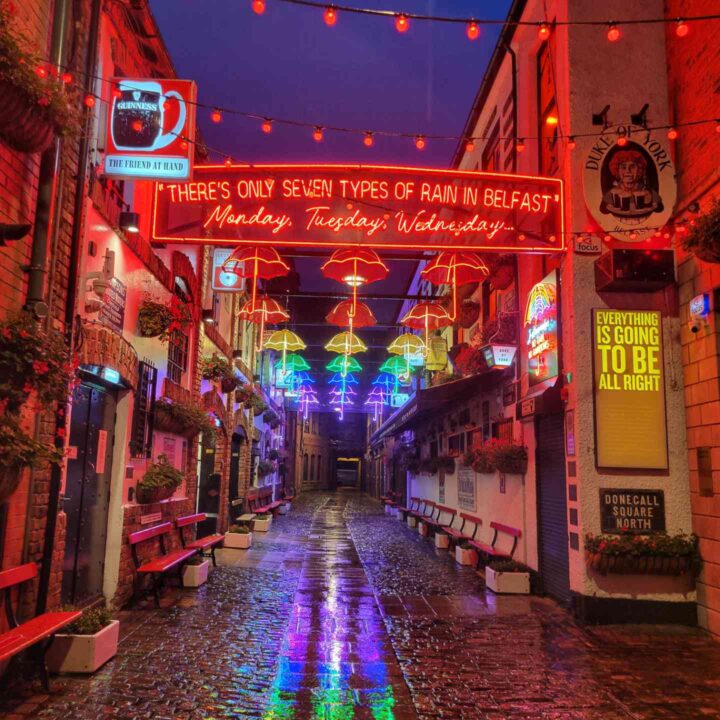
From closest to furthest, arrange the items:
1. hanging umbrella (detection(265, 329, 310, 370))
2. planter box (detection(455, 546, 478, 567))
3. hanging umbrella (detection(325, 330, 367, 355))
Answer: planter box (detection(455, 546, 478, 567)) → hanging umbrella (detection(325, 330, 367, 355)) → hanging umbrella (detection(265, 329, 310, 370))

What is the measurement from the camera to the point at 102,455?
8.24m

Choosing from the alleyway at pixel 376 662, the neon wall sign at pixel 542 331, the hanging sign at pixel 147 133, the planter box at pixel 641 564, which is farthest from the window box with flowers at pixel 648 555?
the hanging sign at pixel 147 133

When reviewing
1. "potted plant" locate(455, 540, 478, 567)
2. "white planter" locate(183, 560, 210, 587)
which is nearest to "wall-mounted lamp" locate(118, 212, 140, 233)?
"white planter" locate(183, 560, 210, 587)

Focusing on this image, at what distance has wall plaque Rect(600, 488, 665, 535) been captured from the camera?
8.21m

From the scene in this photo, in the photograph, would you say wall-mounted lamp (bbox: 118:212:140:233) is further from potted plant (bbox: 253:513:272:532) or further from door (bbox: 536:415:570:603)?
potted plant (bbox: 253:513:272:532)

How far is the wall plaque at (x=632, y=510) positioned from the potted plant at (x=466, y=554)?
488 cm

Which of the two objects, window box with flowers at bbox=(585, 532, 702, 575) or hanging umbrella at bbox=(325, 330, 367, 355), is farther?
hanging umbrella at bbox=(325, 330, 367, 355)

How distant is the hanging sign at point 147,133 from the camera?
7.39 metres

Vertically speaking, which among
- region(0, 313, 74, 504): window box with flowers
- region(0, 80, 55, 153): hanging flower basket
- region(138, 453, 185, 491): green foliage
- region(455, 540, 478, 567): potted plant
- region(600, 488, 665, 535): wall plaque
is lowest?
region(455, 540, 478, 567): potted plant

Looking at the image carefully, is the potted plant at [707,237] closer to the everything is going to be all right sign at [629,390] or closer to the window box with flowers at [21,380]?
the everything is going to be all right sign at [629,390]

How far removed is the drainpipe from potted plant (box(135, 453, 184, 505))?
285 centimetres

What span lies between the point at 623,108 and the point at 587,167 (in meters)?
1.08

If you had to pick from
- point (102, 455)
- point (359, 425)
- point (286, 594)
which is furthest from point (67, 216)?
point (359, 425)

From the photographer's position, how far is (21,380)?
448cm
